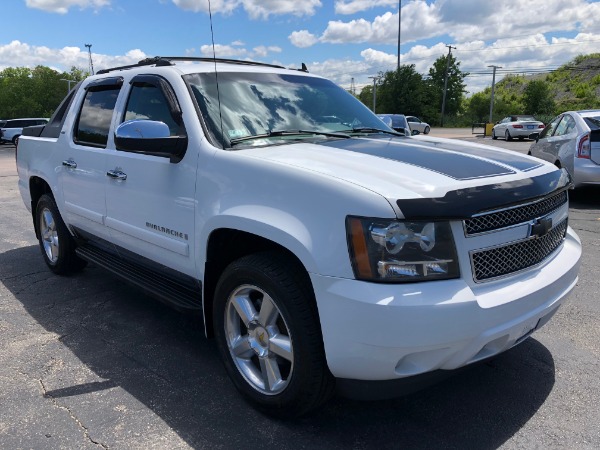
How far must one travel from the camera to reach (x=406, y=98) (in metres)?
63.6

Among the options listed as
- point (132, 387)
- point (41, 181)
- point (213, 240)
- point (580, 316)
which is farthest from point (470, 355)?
point (41, 181)

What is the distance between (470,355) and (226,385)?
4.85 ft

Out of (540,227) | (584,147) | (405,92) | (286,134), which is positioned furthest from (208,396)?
(405,92)

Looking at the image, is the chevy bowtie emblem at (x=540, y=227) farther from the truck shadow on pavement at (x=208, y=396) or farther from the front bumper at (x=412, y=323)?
the truck shadow on pavement at (x=208, y=396)

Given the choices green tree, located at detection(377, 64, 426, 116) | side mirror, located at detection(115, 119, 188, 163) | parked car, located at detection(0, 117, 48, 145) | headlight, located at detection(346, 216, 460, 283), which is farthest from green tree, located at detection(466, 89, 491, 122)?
headlight, located at detection(346, 216, 460, 283)

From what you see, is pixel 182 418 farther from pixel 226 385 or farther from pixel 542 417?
pixel 542 417

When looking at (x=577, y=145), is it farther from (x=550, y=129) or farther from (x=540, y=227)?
(x=540, y=227)

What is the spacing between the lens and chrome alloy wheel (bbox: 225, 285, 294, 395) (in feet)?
8.58

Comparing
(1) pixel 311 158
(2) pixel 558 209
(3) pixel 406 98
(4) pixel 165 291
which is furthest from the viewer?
(3) pixel 406 98

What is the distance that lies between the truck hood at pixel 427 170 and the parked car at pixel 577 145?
5.83 meters

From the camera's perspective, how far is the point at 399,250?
7.21 ft

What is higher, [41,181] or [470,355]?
[41,181]

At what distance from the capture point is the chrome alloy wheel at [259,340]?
2.62 metres

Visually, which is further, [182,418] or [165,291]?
[165,291]
